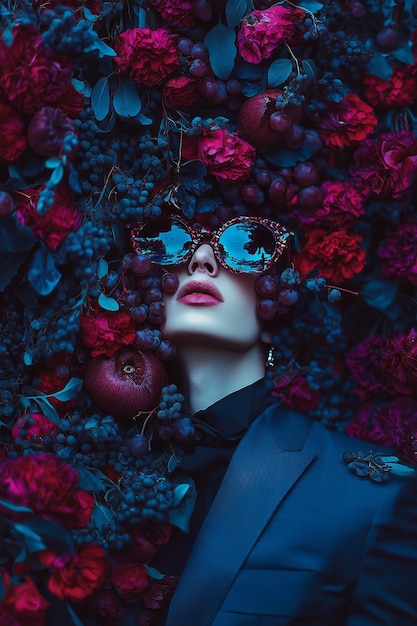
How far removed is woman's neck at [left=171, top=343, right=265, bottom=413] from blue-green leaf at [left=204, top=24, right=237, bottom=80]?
0.53 metres

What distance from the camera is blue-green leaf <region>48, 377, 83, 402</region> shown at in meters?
1.51

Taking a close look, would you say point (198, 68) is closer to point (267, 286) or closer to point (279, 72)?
point (279, 72)

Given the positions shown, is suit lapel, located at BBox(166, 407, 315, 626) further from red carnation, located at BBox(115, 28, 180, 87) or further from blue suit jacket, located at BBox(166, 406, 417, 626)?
red carnation, located at BBox(115, 28, 180, 87)

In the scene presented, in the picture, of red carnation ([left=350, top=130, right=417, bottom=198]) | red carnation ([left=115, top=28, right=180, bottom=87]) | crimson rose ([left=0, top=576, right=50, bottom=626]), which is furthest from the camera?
red carnation ([left=350, top=130, right=417, bottom=198])

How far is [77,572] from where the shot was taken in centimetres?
136

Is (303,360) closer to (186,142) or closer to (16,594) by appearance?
(186,142)

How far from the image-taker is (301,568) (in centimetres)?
138

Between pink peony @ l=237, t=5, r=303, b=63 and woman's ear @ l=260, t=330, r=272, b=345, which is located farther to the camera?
woman's ear @ l=260, t=330, r=272, b=345

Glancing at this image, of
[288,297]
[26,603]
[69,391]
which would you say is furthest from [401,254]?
[26,603]

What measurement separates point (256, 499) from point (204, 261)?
17.6 inches

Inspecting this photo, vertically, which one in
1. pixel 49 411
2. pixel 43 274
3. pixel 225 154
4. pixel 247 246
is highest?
pixel 225 154

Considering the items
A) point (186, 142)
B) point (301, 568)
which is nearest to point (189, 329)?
point (186, 142)

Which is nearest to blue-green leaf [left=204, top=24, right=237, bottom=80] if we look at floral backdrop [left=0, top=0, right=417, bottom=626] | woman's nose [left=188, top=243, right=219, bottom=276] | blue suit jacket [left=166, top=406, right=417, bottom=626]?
floral backdrop [left=0, top=0, right=417, bottom=626]

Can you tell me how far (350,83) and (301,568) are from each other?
0.96 m
